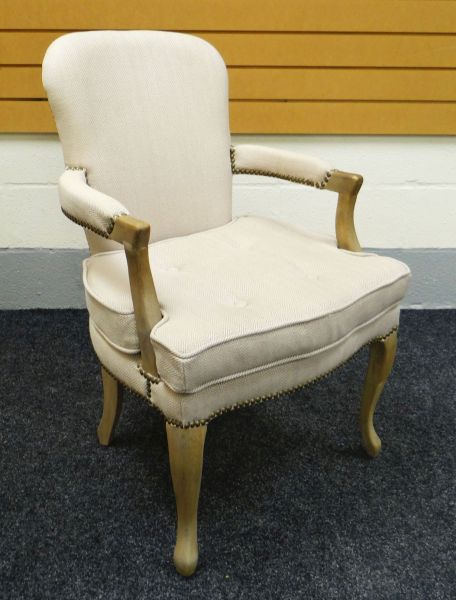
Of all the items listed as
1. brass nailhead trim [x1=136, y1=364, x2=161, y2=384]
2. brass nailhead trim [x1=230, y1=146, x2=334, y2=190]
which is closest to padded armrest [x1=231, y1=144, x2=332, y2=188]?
brass nailhead trim [x1=230, y1=146, x2=334, y2=190]

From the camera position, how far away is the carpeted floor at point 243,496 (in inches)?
40.6

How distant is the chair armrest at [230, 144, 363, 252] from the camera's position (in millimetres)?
1224

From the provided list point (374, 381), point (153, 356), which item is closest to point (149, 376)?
point (153, 356)

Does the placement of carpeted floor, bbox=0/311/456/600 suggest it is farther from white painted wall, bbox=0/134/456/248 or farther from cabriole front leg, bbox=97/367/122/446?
white painted wall, bbox=0/134/456/248

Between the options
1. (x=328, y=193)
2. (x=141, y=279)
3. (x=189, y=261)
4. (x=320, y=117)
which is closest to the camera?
(x=141, y=279)

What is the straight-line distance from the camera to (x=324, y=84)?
5.77ft

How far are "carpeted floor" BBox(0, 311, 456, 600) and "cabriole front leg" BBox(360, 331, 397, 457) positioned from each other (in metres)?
0.05

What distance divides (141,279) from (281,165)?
1.92 feet

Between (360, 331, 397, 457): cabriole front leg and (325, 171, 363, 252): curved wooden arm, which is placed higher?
(325, 171, 363, 252): curved wooden arm

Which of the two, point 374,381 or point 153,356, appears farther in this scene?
point 374,381

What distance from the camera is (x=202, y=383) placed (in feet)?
2.85

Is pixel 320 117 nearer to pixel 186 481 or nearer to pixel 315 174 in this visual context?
pixel 315 174

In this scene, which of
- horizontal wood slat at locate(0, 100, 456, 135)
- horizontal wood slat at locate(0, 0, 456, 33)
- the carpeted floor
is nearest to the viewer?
the carpeted floor

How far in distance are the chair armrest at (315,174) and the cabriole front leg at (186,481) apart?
58cm
